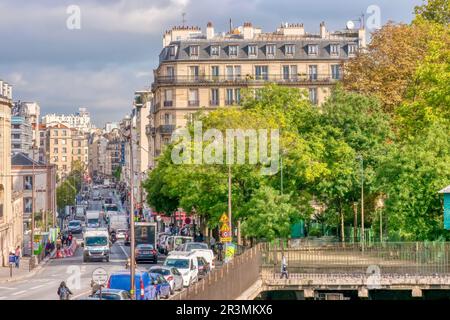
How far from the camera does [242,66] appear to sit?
10612cm

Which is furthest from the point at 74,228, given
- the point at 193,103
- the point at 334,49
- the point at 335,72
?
the point at 334,49

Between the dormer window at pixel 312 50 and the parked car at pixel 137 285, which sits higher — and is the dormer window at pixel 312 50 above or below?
above

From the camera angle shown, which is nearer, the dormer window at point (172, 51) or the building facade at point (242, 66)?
the building facade at point (242, 66)

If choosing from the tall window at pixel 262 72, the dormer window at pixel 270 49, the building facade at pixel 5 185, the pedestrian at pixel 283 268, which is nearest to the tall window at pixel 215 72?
the tall window at pixel 262 72

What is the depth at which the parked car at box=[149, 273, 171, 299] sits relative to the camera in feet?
135

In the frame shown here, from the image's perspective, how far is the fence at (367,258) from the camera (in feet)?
174

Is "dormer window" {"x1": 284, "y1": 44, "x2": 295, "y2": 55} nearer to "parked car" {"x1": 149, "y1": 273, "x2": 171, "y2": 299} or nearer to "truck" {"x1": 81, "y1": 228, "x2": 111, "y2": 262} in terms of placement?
"truck" {"x1": 81, "y1": 228, "x2": 111, "y2": 262}

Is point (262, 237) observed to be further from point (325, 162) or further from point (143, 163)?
point (143, 163)

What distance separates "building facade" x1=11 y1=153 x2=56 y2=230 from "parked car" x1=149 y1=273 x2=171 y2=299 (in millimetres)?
72735

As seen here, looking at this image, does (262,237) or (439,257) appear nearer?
(439,257)

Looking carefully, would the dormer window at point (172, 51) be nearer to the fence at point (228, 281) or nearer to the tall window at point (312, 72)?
the tall window at point (312, 72)

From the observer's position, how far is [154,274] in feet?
139
